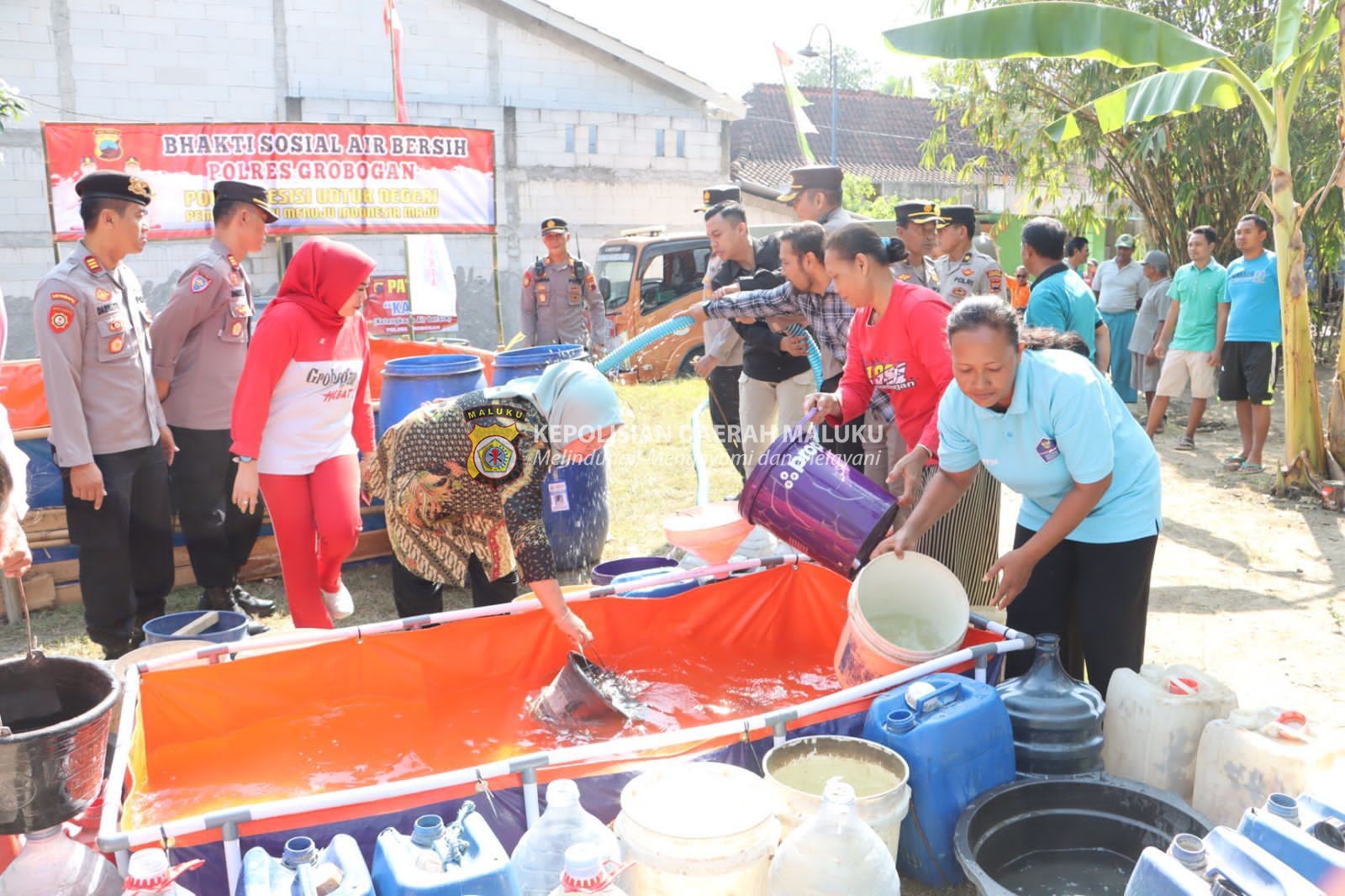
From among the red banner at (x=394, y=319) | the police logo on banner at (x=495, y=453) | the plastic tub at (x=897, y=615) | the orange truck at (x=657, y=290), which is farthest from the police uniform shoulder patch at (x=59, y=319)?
the orange truck at (x=657, y=290)

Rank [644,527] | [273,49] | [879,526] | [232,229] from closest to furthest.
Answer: [879,526] → [232,229] → [644,527] → [273,49]

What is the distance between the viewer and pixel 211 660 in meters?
3.04

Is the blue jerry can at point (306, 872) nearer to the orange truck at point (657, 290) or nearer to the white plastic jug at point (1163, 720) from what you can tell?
the white plastic jug at point (1163, 720)

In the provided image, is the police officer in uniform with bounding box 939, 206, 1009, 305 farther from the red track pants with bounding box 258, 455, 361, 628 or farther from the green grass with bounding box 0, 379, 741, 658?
the red track pants with bounding box 258, 455, 361, 628

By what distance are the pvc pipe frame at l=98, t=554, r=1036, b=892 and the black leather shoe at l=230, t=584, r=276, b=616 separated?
1783 mm

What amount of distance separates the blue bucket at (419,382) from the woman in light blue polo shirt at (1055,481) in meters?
2.52

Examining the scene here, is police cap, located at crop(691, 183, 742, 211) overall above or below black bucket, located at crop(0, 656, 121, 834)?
above

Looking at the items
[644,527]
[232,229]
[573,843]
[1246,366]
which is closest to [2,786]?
[573,843]

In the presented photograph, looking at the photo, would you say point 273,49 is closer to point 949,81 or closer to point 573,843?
point 949,81

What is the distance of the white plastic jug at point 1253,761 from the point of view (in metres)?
2.36

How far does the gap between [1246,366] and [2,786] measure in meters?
7.76

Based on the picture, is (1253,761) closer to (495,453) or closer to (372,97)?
(495,453)

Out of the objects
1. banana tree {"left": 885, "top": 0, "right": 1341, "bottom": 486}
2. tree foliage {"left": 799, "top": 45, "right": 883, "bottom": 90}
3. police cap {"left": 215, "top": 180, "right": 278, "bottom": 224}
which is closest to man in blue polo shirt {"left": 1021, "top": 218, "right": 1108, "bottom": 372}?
banana tree {"left": 885, "top": 0, "right": 1341, "bottom": 486}

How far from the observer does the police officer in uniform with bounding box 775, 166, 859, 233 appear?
541 centimetres
